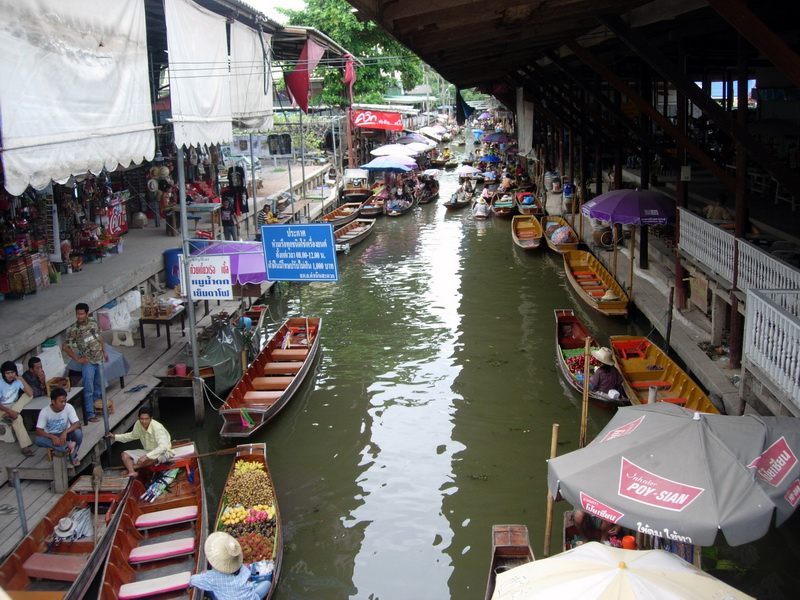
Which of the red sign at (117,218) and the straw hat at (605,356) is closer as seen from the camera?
the straw hat at (605,356)

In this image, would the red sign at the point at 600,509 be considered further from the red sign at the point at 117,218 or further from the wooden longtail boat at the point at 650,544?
the red sign at the point at 117,218

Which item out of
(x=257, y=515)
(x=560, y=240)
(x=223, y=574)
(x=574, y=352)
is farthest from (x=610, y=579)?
(x=560, y=240)

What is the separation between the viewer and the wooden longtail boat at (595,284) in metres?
16.9

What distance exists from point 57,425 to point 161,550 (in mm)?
2517

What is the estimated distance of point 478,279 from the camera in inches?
878

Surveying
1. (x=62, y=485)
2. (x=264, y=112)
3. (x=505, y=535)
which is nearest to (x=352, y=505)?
(x=505, y=535)

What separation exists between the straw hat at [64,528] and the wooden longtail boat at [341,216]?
67.4ft

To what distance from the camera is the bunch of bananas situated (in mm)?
9133

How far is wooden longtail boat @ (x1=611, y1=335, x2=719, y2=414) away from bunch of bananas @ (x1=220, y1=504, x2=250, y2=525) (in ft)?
20.3

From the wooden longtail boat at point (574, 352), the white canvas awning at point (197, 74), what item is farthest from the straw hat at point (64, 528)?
the wooden longtail boat at point (574, 352)

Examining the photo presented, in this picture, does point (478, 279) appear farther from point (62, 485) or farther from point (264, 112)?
point (62, 485)

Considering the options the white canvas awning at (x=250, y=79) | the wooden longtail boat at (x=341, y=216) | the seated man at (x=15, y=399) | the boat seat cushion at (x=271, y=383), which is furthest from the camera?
the wooden longtail boat at (x=341, y=216)

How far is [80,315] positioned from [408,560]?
19.6 feet

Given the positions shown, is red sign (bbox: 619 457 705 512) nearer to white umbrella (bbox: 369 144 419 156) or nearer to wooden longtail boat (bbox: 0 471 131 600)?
wooden longtail boat (bbox: 0 471 131 600)
